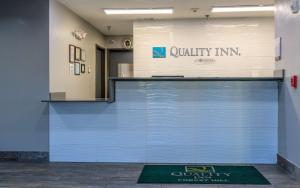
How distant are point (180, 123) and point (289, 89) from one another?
1579mm

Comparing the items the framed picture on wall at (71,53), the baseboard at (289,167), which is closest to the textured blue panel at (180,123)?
the baseboard at (289,167)

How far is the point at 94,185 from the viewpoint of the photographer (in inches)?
165

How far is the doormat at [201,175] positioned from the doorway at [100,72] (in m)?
4.86

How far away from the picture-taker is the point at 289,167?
4652mm

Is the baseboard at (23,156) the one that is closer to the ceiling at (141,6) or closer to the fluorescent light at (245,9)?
the ceiling at (141,6)

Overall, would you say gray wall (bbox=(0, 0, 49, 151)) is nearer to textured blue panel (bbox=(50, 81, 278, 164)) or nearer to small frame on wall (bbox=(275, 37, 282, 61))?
textured blue panel (bbox=(50, 81, 278, 164))

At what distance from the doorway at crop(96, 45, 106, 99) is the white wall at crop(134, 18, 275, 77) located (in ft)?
6.88

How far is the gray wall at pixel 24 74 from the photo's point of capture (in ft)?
18.0

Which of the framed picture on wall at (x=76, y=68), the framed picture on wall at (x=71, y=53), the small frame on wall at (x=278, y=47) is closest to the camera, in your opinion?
the small frame on wall at (x=278, y=47)

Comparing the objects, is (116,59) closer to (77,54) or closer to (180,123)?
(77,54)

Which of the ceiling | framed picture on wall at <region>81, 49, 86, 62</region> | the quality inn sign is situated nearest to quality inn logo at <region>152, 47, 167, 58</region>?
the quality inn sign

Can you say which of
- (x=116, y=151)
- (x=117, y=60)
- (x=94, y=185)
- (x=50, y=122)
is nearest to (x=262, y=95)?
(x=116, y=151)

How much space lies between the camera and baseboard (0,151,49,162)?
548 cm

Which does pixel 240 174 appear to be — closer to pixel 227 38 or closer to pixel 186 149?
pixel 186 149
